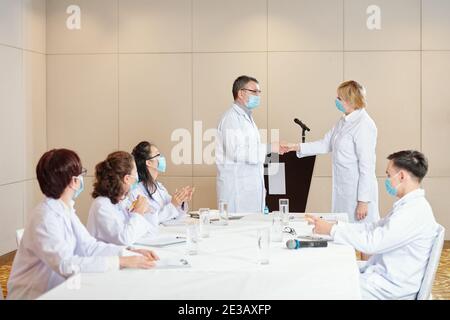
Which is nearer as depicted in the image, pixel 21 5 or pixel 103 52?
pixel 21 5

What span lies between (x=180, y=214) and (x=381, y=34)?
4052 millimetres

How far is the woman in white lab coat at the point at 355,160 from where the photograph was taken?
5.68 m

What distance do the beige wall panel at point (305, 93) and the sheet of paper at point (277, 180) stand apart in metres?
1.11

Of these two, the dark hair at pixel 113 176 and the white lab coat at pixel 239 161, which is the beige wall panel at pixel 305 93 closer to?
the white lab coat at pixel 239 161

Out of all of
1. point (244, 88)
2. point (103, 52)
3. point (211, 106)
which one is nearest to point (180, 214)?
point (244, 88)

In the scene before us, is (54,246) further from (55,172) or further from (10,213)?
Result: (10,213)

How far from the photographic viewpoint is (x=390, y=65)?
7949 mm

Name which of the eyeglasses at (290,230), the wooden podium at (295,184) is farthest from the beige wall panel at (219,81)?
the eyeglasses at (290,230)

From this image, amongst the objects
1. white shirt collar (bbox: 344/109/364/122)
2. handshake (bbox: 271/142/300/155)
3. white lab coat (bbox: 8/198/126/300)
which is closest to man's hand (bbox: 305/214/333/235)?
white lab coat (bbox: 8/198/126/300)

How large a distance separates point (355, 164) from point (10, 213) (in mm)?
3868

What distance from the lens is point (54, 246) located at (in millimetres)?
3053

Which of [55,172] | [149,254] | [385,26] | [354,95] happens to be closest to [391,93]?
[385,26]

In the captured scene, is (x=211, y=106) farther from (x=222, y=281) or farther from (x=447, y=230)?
(x=222, y=281)

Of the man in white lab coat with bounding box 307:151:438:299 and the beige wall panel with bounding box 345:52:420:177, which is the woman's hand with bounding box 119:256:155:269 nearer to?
the man in white lab coat with bounding box 307:151:438:299
